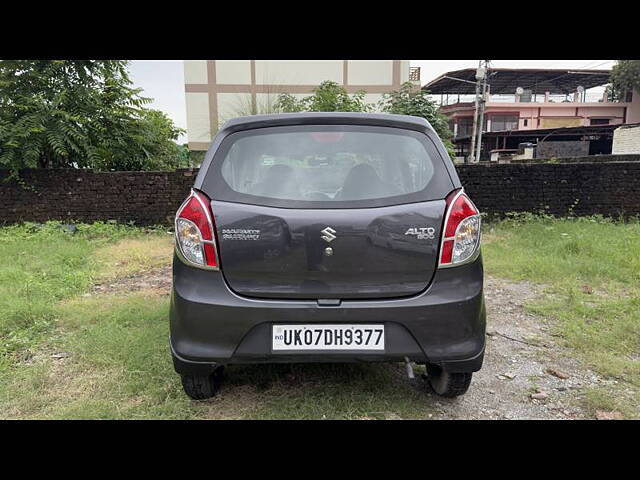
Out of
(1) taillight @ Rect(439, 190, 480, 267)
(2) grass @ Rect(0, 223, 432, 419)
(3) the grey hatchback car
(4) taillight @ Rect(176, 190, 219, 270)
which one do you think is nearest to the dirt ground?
(2) grass @ Rect(0, 223, 432, 419)

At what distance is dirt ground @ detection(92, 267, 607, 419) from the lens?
2340 mm

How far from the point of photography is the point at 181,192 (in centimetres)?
734

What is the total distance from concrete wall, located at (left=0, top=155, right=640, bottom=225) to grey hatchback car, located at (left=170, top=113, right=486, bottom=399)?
5.63 meters

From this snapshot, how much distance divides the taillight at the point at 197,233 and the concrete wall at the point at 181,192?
553cm

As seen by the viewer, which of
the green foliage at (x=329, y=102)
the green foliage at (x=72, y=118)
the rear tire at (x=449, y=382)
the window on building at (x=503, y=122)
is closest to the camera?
the rear tire at (x=449, y=382)

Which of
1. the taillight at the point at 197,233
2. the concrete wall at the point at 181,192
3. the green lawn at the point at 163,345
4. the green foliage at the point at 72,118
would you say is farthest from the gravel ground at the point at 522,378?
the green foliage at the point at 72,118

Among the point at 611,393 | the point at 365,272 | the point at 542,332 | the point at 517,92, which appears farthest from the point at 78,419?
the point at 517,92

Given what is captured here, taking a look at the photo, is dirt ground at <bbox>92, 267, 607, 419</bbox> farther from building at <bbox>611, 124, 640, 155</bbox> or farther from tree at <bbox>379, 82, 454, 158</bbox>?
building at <bbox>611, 124, 640, 155</bbox>

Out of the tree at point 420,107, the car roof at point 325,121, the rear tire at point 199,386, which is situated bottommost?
the rear tire at point 199,386

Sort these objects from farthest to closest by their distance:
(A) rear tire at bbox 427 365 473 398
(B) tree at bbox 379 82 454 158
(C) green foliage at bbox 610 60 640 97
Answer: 1. (C) green foliage at bbox 610 60 640 97
2. (B) tree at bbox 379 82 454 158
3. (A) rear tire at bbox 427 365 473 398

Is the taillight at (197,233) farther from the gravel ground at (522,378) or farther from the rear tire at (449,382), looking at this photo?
the gravel ground at (522,378)

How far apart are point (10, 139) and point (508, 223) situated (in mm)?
8171

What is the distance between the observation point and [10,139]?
6793mm

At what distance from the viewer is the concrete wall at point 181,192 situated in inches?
281
